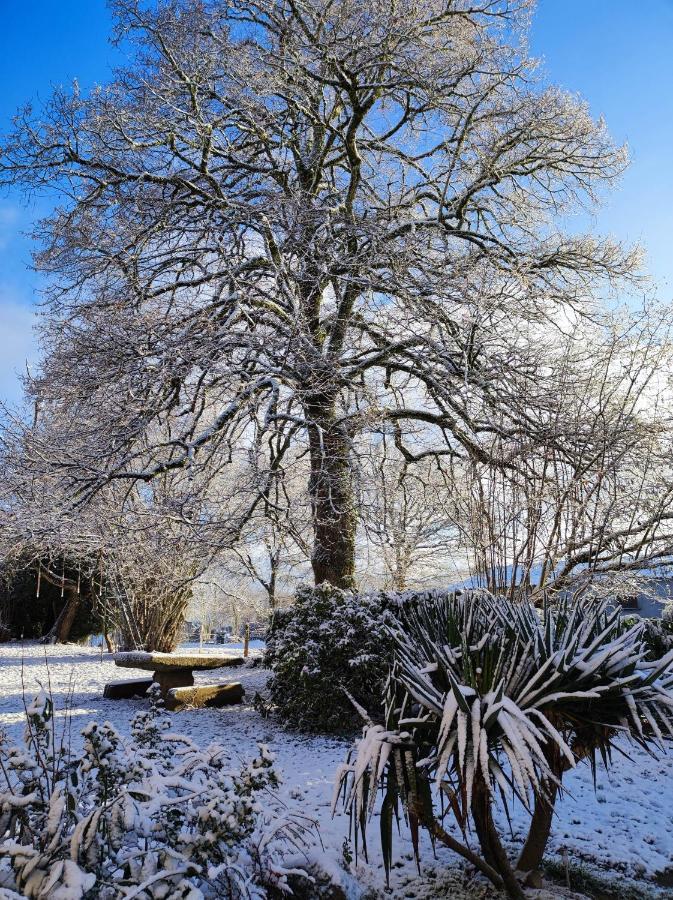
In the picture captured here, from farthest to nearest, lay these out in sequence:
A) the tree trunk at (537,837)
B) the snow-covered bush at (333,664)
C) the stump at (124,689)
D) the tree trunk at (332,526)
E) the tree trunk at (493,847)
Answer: the tree trunk at (332,526)
the stump at (124,689)
the snow-covered bush at (333,664)
the tree trunk at (537,837)
the tree trunk at (493,847)

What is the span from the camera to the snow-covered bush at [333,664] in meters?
5.69

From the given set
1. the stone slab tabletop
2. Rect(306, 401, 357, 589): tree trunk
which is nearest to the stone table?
the stone slab tabletop

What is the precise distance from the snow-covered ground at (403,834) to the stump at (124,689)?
14 centimetres

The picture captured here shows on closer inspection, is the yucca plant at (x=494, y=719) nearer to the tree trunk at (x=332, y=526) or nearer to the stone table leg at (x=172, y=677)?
the tree trunk at (x=332, y=526)

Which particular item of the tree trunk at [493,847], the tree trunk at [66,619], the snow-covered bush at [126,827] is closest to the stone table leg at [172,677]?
the snow-covered bush at [126,827]

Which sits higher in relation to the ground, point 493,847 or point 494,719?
point 494,719

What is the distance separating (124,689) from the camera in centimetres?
765

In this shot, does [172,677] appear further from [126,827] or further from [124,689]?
[126,827]

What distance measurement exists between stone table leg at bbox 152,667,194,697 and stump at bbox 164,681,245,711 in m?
0.85

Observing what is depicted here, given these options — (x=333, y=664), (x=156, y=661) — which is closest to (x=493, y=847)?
(x=333, y=664)

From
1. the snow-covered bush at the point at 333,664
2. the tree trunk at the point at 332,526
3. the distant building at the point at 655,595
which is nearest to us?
the snow-covered bush at the point at 333,664

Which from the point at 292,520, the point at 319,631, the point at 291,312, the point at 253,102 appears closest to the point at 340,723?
the point at 319,631

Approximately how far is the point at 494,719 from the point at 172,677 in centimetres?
690

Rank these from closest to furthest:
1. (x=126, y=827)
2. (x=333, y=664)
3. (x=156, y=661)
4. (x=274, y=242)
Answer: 1. (x=126, y=827)
2. (x=333, y=664)
3. (x=274, y=242)
4. (x=156, y=661)
